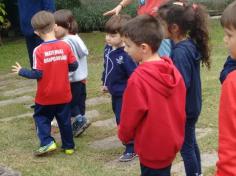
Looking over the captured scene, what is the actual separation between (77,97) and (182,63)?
85.3 inches

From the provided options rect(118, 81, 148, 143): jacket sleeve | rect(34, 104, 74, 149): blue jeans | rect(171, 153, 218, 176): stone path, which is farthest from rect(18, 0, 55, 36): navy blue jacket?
rect(118, 81, 148, 143): jacket sleeve

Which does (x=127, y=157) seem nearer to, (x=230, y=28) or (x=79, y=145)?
(x=79, y=145)

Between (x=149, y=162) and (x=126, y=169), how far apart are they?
Answer: 1.21 m

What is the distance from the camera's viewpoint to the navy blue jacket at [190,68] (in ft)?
11.9

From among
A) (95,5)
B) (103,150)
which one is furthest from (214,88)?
(95,5)

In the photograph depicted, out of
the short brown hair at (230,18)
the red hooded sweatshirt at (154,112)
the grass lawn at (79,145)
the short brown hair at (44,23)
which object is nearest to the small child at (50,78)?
the short brown hair at (44,23)

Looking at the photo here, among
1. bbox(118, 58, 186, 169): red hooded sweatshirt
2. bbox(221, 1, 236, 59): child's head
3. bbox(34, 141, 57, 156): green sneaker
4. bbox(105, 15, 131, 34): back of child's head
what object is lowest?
bbox(34, 141, 57, 156): green sneaker

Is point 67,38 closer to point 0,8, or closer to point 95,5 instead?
point 0,8

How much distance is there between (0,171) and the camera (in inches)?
160

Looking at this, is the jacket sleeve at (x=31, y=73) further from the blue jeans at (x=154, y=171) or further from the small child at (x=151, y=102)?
the blue jeans at (x=154, y=171)

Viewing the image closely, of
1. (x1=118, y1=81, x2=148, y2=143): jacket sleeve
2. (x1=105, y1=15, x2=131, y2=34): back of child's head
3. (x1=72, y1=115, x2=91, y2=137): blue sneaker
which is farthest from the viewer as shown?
(x1=72, y1=115, x2=91, y2=137): blue sneaker

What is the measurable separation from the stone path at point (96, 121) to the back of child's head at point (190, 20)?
111 centimetres

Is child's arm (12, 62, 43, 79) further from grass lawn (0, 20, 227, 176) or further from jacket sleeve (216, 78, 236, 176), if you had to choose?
jacket sleeve (216, 78, 236, 176)

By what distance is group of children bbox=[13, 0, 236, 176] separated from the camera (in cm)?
313
